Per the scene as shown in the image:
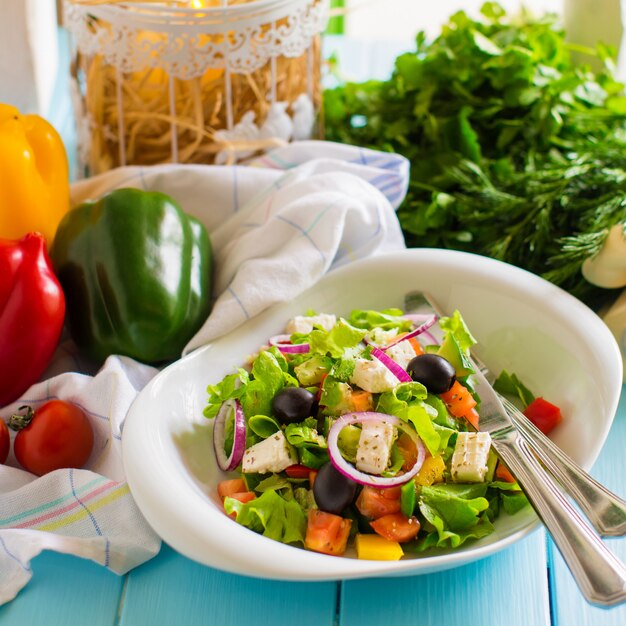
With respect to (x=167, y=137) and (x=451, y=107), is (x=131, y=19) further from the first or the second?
(x=451, y=107)

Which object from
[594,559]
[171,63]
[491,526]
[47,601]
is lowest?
[47,601]

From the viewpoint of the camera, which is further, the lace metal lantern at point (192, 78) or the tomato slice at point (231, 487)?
the lace metal lantern at point (192, 78)

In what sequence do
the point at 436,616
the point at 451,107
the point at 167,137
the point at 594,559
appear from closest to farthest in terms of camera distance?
1. the point at 594,559
2. the point at 436,616
3. the point at 167,137
4. the point at 451,107

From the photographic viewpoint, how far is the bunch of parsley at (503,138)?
82.3 inches

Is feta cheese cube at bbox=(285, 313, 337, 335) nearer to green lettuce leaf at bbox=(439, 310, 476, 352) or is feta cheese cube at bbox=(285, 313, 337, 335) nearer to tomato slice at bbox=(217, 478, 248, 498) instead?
green lettuce leaf at bbox=(439, 310, 476, 352)

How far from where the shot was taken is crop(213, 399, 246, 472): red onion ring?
148 cm

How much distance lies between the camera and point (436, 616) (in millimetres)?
1348

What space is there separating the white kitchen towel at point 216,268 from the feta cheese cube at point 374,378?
384 mm

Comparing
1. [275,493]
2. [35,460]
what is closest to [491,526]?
[275,493]

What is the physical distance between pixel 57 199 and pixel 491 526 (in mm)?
1224

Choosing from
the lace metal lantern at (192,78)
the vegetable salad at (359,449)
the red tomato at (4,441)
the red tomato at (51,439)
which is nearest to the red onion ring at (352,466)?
the vegetable salad at (359,449)

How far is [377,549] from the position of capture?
4.25ft

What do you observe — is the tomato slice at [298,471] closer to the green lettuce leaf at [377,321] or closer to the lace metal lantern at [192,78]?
the green lettuce leaf at [377,321]

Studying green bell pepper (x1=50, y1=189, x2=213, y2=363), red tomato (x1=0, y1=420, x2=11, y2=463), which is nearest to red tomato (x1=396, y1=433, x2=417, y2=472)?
green bell pepper (x1=50, y1=189, x2=213, y2=363)
